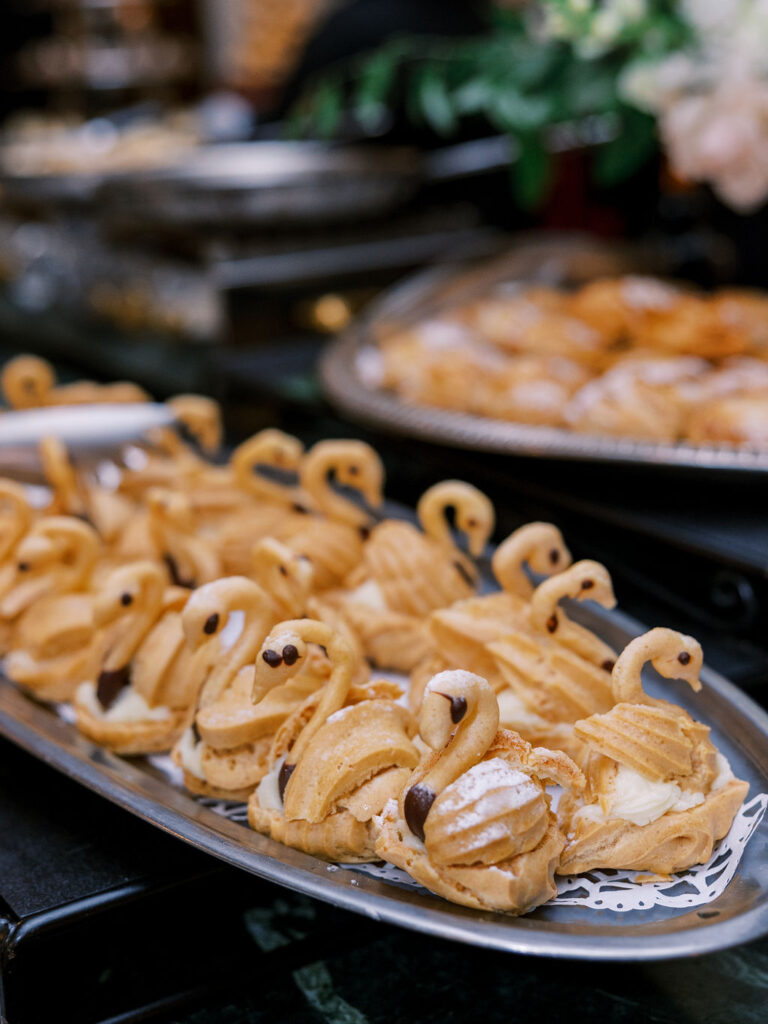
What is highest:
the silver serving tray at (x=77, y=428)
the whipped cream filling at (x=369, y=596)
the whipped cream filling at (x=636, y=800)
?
the silver serving tray at (x=77, y=428)

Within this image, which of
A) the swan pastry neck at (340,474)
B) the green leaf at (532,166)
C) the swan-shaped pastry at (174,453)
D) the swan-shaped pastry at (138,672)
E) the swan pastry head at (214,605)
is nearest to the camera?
the swan pastry head at (214,605)

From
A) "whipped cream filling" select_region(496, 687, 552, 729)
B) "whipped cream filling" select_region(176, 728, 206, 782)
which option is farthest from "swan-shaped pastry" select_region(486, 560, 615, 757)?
"whipped cream filling" select_region(176, 728, 206, 782)

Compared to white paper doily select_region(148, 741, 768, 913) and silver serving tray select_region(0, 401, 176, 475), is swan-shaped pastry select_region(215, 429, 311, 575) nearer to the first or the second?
silver serving tray select_region(0, 401, 176, 475)

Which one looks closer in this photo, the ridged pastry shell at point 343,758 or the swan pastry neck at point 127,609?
the ridged pastry shell at point 343,758

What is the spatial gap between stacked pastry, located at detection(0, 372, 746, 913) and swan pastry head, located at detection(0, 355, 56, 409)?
529 millimetres

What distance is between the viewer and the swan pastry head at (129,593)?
135 centimetres

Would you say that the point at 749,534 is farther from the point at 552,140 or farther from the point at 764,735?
the point at 552,140

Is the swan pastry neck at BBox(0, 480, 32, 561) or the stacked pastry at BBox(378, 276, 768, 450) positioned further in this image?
the stacked pastry at BBox(378, 276, 768, 450)

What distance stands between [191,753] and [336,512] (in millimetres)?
554

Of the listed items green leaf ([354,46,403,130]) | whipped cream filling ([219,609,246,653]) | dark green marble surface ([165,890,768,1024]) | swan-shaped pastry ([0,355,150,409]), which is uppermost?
green leaf ([354,46,403,130])

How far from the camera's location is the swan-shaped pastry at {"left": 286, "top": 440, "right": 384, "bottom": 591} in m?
1.61

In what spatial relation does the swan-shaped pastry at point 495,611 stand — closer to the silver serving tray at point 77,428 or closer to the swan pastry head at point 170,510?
the swan pastry head at point 170,510

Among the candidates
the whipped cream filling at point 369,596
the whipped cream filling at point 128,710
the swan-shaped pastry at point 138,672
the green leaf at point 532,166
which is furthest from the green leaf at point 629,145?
the whipped cream filling at point 128,710

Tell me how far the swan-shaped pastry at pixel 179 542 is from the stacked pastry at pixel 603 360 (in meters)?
0.68
